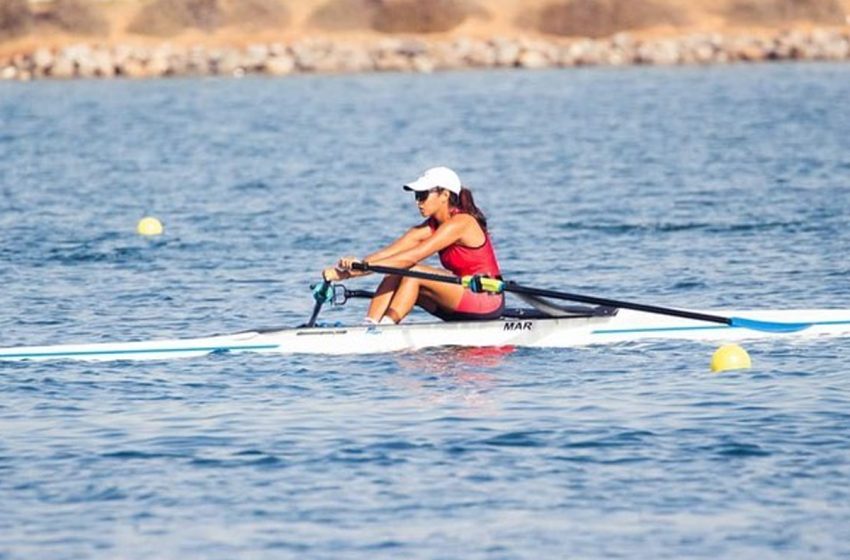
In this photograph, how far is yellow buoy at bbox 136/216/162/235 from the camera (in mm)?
28500

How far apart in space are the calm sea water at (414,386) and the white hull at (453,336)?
215 mm

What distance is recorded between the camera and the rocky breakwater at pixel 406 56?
85.6 meters

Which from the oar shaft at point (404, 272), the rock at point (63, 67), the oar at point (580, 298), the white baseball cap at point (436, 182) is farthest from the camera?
the rock at point (63, 67)

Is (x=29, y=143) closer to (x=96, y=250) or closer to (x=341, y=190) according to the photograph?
(x=341, y=190)

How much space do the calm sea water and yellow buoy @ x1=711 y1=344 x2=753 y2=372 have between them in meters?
0.11

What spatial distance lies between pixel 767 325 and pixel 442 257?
10.5 feet

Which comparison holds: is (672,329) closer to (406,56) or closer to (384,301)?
(384,301)

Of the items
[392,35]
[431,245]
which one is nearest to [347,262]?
[431,245]

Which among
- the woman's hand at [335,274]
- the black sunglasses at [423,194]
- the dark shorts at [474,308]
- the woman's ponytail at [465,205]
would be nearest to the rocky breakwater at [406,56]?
the dark shorts at [474,308]

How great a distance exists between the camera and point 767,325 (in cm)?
1808

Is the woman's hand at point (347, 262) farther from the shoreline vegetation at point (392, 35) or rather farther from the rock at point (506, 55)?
the rock at point (506, 55)

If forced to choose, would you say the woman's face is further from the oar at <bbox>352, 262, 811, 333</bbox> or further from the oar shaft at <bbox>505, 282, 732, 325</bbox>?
the oar shaft at <bbox>505, 282, 732, 325</bbox>

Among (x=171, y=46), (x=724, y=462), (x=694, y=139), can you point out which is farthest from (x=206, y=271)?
(x=171, y=46)

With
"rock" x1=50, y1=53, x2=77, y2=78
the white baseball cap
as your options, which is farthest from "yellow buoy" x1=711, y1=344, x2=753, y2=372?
"rock" x1=50, y1=53, x2=77, y2=78
